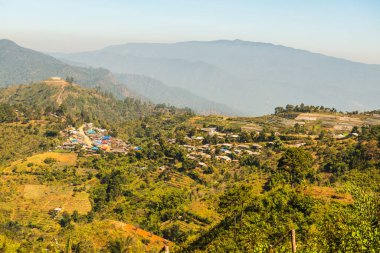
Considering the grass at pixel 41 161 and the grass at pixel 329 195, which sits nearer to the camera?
the grass at pixel 329 195

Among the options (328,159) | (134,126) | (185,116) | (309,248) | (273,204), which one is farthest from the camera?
(185,116)

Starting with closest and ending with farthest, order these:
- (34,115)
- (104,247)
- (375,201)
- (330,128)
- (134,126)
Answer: (375,201)
(104,247)
(330,128)
(34,115)
(134,126)

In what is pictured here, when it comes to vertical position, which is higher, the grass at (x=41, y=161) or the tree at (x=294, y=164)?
the tree at (x=294, y=164)

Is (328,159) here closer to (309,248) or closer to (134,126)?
(309,248)

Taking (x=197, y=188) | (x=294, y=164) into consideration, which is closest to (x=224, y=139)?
(x=197, y=188)

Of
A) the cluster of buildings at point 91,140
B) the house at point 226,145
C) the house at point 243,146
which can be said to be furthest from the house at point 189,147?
the cluster of buildings at point 91,140

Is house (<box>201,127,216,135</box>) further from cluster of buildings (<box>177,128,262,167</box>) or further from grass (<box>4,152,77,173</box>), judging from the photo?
grass (<box>4,152,77,173</box>)

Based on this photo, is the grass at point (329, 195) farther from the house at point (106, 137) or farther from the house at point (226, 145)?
the house at point (106, 137)

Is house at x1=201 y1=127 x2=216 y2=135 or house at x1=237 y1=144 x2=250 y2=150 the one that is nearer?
house at x1=237 y1=144 x2=250 y2=150

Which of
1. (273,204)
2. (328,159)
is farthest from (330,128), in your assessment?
(273,204)

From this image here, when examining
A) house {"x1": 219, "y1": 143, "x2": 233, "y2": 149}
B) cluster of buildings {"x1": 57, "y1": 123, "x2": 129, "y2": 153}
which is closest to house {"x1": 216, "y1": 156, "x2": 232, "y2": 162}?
house {"x1": 219, "y1": 143, "x2": 233, "y2": 149}

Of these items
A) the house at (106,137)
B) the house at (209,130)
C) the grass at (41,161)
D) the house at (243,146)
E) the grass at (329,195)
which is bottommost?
the house at (106,137)
